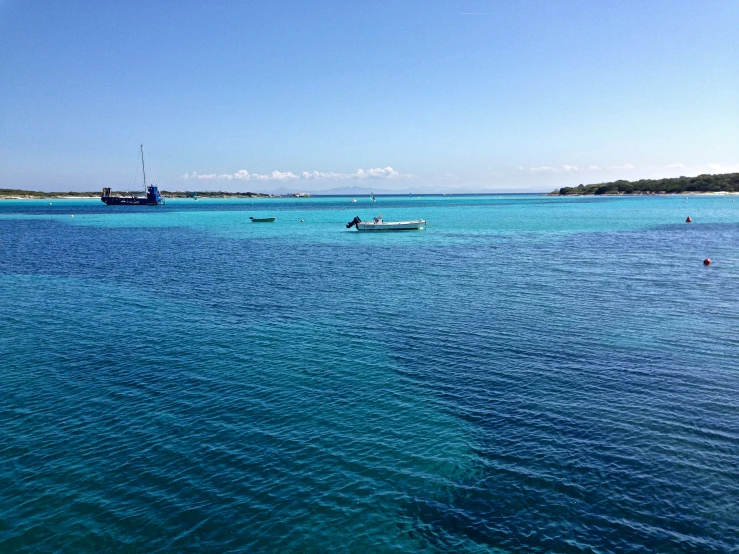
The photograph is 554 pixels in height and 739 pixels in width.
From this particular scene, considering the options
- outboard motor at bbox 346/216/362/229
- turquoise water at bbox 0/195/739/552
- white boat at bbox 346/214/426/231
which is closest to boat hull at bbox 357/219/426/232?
white boat at bbox 346/214/426/231

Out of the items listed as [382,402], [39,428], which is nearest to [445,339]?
[382,402]

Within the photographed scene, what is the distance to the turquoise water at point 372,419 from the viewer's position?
48.2 feet

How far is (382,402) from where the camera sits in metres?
22.6

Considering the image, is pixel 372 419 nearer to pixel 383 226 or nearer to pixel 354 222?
pixel 383 226

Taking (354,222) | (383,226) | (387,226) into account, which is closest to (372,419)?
(383,226)

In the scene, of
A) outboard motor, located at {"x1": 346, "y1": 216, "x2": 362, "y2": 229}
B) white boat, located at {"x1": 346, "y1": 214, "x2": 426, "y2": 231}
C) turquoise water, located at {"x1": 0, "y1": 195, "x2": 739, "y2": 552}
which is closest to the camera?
turquoise water, located at {"x1": 0, "y1": 195, "x2": 739, "y2": 552}

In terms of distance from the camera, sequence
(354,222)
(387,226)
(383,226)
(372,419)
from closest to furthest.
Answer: (372,419), (383,226), (387,226), (354,222)

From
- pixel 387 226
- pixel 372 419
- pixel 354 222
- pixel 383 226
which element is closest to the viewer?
pixel 372 419

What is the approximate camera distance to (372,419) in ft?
68.9

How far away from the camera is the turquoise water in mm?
14703

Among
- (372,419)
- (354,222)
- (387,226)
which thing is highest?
(354,222)

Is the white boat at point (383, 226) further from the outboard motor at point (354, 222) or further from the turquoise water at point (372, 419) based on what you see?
the turquoise water at point (372, 419)

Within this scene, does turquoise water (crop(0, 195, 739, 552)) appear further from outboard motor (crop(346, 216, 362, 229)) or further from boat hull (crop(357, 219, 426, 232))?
outboard motor (crop(346, 216, 362, 229))

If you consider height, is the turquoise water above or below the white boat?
below
